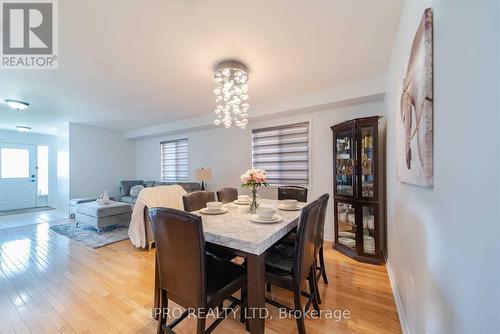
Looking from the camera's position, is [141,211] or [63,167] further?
[63,167]

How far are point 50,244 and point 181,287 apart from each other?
11.7 feet

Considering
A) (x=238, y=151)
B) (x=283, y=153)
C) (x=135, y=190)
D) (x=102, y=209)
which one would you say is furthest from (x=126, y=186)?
(x=283, y=153)

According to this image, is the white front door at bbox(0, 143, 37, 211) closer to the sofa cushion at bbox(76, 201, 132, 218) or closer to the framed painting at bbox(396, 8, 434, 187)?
the sofa cushion at bbox(76, 201, 132, 218)

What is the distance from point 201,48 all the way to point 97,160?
543cm

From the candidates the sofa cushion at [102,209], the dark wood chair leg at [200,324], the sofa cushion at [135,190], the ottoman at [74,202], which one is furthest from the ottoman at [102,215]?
the dark wood chair leg at [200,324]

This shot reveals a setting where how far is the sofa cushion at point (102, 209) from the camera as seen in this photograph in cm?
377

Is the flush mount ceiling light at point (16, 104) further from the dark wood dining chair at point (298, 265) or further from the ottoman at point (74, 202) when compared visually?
the dark wood dining chair at point (298, 265)

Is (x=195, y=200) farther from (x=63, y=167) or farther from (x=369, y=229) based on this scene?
(x=63, y=167)

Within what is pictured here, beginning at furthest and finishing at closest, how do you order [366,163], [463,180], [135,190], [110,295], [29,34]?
[135,190]
[366,163]
[110,295]
[29,34]
[463,180]

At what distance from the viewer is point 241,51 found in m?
2.08

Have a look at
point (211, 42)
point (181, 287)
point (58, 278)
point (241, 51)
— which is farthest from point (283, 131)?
point (58, 278)

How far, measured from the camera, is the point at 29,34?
1846 mm

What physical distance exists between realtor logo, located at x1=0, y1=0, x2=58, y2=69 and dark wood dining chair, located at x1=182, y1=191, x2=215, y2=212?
1937mm

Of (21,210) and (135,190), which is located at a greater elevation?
(135,190)
